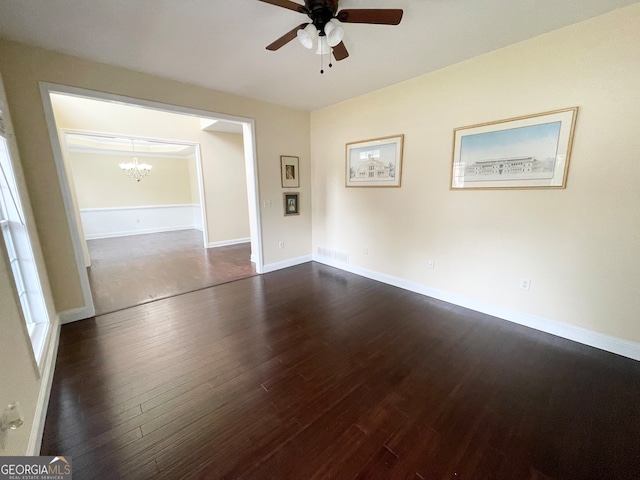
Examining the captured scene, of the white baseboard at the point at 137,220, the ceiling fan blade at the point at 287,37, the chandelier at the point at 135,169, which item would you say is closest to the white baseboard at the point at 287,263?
the ceiling fan blade at the point at 287,37

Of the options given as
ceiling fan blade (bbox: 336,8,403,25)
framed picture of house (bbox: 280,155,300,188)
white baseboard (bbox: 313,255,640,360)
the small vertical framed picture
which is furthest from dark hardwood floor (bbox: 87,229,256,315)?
ceiling fan blade (bbox: 336,8,403,25)

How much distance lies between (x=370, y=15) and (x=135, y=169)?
821 cm

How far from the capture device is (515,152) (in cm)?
241

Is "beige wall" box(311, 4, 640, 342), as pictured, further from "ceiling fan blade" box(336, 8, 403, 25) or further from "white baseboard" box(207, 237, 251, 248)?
"white baseboard" box(207, 237, 251, 248)

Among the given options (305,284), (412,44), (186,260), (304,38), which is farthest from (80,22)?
(186,260)

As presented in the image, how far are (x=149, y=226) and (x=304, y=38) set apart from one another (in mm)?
8283

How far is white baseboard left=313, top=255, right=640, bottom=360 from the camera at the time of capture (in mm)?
2109

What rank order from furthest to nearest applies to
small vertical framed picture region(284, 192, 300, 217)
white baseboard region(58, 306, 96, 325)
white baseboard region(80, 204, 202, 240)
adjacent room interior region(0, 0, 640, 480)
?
1. white baseboard region(80, 204, 202, 240)
2. small vertical framed picture region(284, 192, 300, 217)
3. white baseboard region(58, 306, 96, 325)
4. adjacent room interior region(0, 0, 640, 480)

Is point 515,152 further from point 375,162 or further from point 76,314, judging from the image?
point 76,314

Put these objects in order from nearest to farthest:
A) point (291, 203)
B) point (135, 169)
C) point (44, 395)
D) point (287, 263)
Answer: point (44, 395), point (291, 203), point (287, 263), point (135, 169)

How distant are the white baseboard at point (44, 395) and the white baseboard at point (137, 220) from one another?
611 cm

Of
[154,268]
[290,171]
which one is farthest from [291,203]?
[154,268]

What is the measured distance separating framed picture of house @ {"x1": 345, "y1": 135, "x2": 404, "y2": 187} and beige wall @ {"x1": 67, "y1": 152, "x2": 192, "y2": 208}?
6.84 meters

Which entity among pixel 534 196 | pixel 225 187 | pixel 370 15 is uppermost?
pixel 370 15
